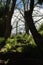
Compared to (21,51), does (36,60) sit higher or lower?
lower

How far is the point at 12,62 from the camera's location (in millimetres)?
11016

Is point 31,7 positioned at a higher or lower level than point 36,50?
higher

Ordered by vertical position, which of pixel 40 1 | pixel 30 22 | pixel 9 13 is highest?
pixel 9 13

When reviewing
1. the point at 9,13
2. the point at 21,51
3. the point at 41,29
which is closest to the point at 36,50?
the point at 21,51

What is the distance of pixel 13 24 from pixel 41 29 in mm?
3628

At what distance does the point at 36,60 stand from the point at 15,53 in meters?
2.22

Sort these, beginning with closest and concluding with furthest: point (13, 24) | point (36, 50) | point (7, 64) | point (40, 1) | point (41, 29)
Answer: point (7, 64)
point (36, 50)
point (40, 1)
point (41, 29)
point (13, 24)

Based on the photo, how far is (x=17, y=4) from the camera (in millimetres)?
18094

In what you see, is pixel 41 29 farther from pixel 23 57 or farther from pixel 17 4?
pixel 23 57

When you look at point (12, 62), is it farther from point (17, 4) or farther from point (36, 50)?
point (17, 4)

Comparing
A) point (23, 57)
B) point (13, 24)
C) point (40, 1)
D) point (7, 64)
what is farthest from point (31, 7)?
point (13, 24)

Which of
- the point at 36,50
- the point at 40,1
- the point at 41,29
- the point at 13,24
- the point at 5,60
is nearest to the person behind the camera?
the point at 5,60

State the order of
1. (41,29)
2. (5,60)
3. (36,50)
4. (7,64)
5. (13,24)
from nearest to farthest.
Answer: (7,64), (5,60), (36,50), (41,29), (13,24)

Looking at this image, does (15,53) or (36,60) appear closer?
(36,60)
